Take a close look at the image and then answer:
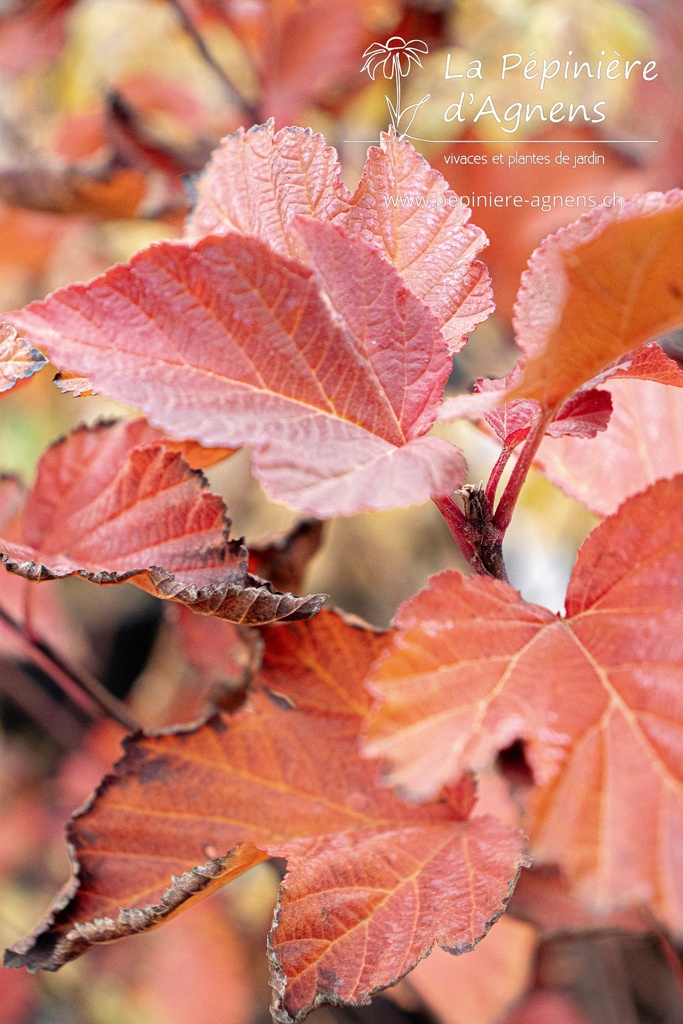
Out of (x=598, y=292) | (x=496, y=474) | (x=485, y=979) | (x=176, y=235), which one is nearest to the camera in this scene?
(x=598, y=292)

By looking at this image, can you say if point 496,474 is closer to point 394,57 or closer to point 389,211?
point 389,211

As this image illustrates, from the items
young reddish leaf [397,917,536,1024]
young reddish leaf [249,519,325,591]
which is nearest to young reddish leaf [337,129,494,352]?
young reddish leaf [249,519,325,591]

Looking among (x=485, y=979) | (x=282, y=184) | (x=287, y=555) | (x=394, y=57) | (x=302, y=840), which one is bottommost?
(x=485, y=979)

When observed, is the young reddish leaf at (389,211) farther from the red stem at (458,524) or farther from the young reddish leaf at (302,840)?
the young reddish leaf at (302,840)

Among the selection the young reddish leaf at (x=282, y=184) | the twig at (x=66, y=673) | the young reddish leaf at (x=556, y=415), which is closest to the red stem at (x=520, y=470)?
the young reddish leaf at (x=556, y=415)

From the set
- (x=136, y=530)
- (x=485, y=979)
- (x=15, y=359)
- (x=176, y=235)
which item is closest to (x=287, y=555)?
(x=136, y=530)

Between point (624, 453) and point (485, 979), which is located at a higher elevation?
point (624, 453)
